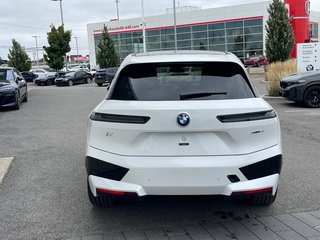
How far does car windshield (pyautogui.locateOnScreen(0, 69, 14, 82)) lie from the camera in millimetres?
14508

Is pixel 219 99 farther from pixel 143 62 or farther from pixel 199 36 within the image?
pixel 199 36

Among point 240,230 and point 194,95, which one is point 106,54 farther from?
point 240,230

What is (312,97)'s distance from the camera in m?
12.3

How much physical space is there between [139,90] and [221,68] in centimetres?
87

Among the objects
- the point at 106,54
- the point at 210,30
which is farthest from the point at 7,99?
the point at 210,30

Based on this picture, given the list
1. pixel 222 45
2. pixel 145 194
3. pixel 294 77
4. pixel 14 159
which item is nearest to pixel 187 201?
pixel 145 194

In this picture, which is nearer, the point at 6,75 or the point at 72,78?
the point at 6,75

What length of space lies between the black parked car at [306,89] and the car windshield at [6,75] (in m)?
9.71

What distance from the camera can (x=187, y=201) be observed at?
15.5 feet

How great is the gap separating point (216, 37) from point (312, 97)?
42.3 m

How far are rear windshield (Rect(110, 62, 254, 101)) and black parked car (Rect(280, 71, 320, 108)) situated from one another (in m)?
8.86

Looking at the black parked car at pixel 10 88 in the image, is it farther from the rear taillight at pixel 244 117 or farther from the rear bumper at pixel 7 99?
the rear taillight at pixel 244 117

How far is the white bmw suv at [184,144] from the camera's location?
11.5ft

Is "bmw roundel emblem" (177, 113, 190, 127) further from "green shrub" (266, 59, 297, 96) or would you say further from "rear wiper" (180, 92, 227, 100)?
"green shrub" (266, 59, 297, 96)
